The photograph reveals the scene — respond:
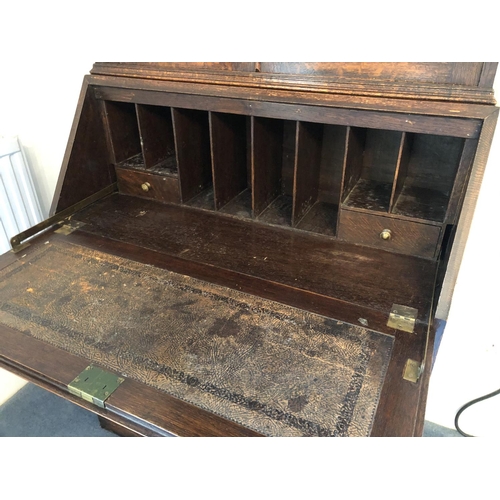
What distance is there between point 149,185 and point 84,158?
0.70ft

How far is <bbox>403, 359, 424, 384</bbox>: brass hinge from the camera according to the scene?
2.37 ft

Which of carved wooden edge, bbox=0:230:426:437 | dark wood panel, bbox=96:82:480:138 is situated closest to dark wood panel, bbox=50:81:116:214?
dark wood panel, bbox=96:82:480:138

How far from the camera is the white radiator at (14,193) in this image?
153 centimetres

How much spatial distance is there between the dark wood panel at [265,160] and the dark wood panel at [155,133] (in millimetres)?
380

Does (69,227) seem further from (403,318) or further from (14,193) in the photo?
(403,318)

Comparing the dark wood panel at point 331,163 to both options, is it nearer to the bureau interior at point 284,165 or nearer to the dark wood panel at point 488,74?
the bureau interior at point 284,165

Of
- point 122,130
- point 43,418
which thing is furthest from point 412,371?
point 43,418

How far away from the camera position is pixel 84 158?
4.25 feet

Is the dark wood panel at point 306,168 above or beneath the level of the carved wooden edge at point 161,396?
above

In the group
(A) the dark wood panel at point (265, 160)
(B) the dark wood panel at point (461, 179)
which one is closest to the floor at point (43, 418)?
(B) the dark wood panel at point (461, 179)

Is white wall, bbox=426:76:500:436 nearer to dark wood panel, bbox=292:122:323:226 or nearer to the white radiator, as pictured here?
dark wood panel, bbox=292:122:323:226

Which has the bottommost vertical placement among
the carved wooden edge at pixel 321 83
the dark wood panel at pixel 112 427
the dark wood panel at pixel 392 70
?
the dark wood panel at pixel 112 427

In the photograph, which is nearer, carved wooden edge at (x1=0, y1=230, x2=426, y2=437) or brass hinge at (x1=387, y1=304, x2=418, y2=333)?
carved wooden edge at (x1=0, y1=230, x2=426, y2=437)

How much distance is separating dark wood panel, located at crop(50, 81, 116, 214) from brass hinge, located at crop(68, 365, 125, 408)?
0.66 meters
